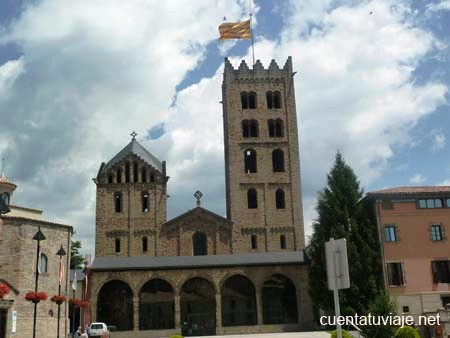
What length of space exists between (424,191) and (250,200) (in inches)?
767

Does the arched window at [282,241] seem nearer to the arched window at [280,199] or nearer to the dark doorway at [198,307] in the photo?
the arched window at [280,199]

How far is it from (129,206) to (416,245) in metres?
27.9

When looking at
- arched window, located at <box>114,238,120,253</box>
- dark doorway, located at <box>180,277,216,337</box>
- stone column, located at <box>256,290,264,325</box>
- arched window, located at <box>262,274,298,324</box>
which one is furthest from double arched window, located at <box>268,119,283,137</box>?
arched window, located at <box>114,238,120,253</box>

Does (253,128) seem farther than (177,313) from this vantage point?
Yes

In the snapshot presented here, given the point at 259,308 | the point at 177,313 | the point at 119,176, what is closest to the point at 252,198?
the point at 259,308

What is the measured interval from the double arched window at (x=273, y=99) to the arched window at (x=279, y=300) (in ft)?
67.0

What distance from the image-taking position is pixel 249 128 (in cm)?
5606

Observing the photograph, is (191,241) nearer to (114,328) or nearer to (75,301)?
(114,328)

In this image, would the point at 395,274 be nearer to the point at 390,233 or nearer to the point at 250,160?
the point at 390,233

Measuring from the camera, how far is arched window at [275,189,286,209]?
2120 inches

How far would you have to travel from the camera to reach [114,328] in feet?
141

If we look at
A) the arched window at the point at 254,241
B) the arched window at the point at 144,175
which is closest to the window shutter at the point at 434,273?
the arched window at the point at 254,241

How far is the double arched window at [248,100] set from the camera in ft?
187

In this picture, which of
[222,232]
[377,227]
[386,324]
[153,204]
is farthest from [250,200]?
[386,324]
